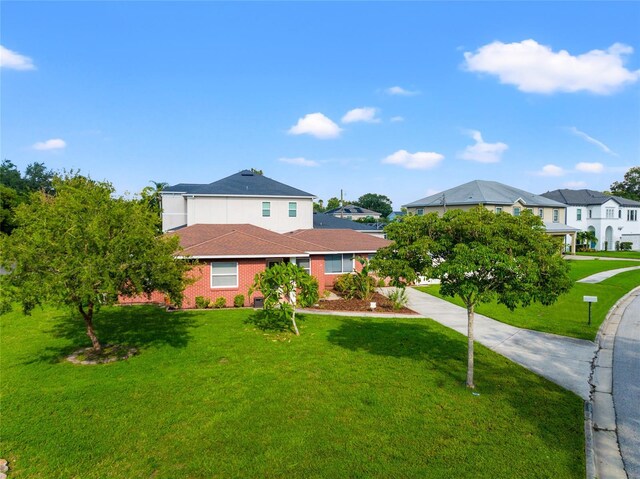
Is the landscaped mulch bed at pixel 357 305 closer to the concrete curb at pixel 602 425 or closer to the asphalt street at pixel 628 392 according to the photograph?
the asphalt street at pixel 628 392

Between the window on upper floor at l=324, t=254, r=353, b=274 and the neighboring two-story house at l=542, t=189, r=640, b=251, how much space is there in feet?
156

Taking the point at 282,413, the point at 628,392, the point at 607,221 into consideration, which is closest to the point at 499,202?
the point at 607,221

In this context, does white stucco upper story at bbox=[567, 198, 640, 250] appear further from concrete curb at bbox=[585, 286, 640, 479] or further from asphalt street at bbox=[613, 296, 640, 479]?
concrete curb at bbox=[585, 286, 640, 479]

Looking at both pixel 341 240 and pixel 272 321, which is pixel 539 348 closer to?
pixel 272 321

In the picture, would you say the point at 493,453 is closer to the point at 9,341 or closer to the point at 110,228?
the point at 110,228

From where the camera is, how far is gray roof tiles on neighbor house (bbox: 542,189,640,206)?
5919cm

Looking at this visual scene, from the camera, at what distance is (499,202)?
47.1m

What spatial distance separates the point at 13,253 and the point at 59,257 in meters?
1.22

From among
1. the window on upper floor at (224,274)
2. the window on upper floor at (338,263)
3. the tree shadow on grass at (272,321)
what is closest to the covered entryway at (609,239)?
the window on upper floor at (338,263)

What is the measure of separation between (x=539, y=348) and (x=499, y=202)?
119ft

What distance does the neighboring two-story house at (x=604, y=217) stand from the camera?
192 feet

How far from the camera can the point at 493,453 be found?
24.7 feet

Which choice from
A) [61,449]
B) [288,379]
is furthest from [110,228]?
[288,379]

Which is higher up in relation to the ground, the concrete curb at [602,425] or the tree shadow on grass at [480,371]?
the tree shadow on grass at [480,371]
